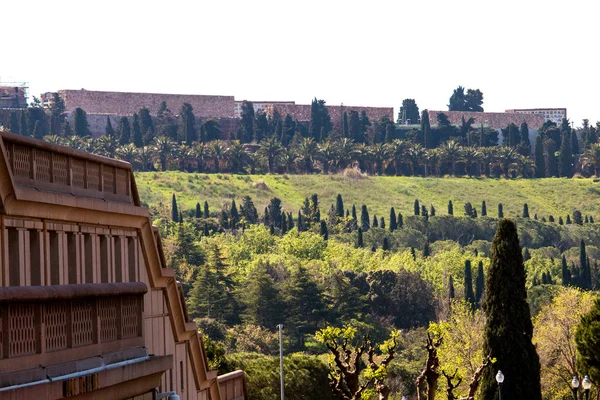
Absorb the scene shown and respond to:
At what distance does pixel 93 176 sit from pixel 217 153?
168831 mm

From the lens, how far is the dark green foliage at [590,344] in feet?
160

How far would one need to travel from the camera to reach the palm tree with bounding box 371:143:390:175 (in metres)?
194

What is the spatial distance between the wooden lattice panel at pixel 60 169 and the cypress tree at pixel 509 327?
103 ft

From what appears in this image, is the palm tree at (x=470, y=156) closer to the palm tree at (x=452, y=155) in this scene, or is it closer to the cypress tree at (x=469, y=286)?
the palm tree at (x=452, y=155)

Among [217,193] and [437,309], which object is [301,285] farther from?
[217,193]

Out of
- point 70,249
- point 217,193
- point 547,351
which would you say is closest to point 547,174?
point 217,193

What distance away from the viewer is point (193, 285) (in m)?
118

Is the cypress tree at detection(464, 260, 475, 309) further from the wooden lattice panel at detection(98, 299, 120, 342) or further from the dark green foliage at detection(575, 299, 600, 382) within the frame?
the wooden lattice panel at detection(98, 299, 120, 342)

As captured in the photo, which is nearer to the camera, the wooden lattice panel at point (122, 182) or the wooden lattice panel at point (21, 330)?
the wooden lattice panel at point (21, 330)

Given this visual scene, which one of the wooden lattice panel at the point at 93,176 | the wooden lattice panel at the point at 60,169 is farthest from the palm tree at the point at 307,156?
the wooden lattice panel at the point at 60,169

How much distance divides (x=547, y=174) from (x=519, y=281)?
153727 mm

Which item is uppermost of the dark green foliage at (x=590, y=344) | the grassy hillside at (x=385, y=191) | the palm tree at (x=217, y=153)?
the palm tree at (x=217, y=153)

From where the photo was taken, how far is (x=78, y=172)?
52.5 ft

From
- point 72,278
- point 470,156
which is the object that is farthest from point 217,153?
point 72,278
